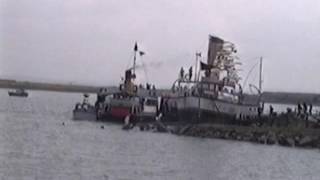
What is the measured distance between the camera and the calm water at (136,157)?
38906 mm

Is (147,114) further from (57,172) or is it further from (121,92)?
(57,172)

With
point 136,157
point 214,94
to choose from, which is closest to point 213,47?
point 214,94

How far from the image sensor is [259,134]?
70688mm

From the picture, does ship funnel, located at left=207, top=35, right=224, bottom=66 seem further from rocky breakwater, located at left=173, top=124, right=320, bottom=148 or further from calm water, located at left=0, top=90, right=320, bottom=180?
calm water, located at left=0, top=90, right=320, bottom=180

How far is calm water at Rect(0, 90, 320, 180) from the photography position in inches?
1532

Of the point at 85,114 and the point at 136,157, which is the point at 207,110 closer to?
the point at 85,114

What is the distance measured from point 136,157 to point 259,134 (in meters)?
24.1

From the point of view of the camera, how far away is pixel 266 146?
65312 mm

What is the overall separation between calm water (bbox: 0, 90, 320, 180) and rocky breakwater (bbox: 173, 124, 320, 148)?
2451 mm

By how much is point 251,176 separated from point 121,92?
50245 millimetres

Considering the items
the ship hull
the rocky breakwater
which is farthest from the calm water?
the ship hull

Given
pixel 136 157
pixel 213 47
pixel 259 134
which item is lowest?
Answer: pixel 136 157

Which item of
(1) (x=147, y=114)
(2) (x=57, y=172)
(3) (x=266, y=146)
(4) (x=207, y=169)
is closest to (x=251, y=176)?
(4) (x=207, y=169)

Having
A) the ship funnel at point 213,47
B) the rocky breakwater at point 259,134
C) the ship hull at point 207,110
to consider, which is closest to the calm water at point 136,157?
the rocky breakwater at point 259,134
